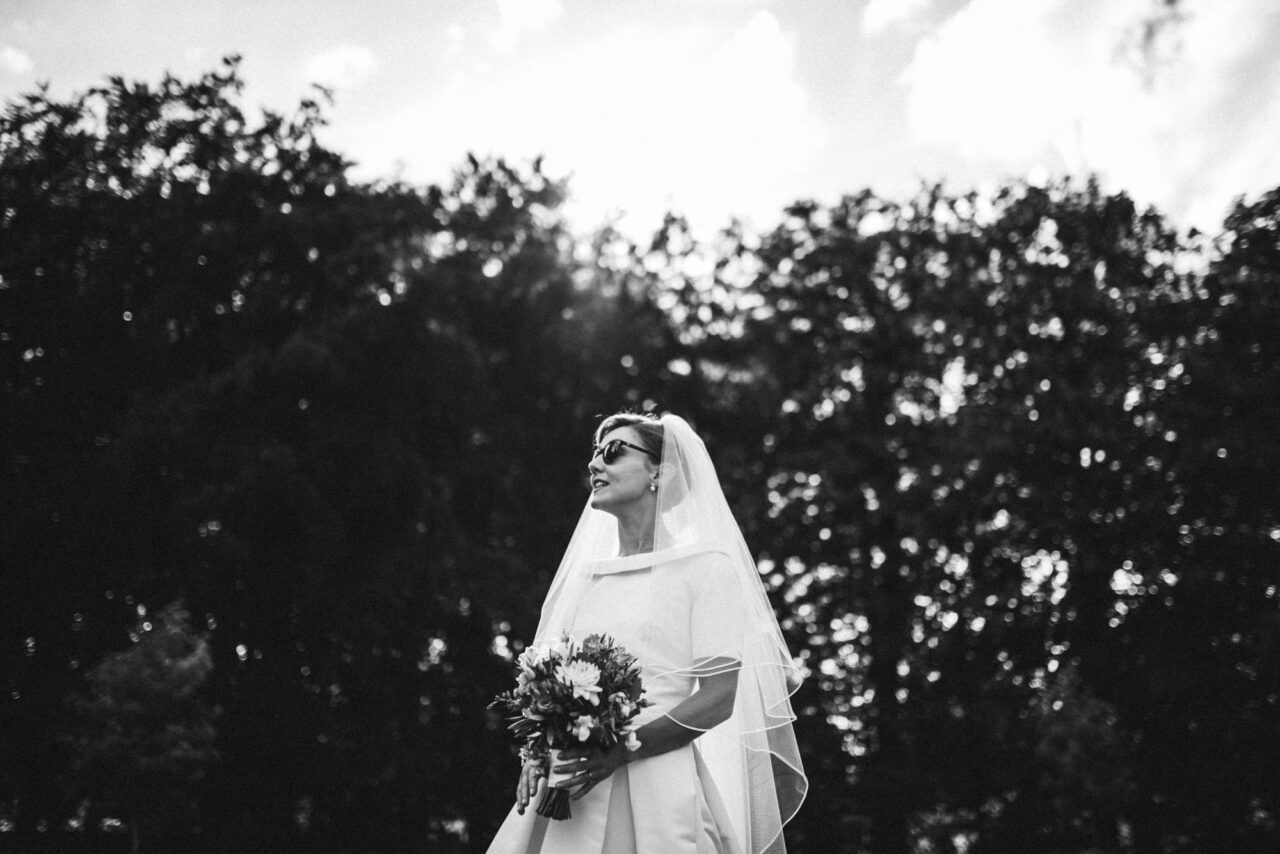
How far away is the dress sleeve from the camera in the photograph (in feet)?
11.4

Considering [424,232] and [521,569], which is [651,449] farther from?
[424,232]

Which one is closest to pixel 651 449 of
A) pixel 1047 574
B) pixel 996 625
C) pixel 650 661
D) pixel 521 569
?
pixel 650 661

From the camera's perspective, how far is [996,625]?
60.9 ft

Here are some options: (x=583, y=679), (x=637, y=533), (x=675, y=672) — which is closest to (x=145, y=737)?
(x=637, y=533)

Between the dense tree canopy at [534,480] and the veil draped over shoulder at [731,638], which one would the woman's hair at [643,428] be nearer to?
the veil draped over shoulder at [731,638]

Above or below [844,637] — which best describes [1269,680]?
below

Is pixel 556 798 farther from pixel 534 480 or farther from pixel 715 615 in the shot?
pixel 534 480

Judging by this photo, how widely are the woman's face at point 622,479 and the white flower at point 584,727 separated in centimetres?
93

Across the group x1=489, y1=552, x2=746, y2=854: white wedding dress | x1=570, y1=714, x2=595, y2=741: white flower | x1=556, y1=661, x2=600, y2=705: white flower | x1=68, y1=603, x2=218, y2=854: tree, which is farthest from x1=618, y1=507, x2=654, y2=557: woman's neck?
x1=68, y1=603, x2=218, y2=854: tree

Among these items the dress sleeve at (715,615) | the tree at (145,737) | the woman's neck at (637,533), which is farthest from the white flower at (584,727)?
the tree at (145,737)

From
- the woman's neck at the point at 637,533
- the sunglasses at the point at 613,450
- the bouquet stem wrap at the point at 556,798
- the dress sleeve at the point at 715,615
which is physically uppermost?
the sunglasses at the point at 613,450

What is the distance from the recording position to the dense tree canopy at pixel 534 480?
53.8 feet

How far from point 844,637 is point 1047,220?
9.69 metres

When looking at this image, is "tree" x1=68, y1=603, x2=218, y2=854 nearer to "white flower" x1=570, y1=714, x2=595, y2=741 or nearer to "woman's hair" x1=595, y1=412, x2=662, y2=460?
"woman's hair" x1=595, y1=412, x2=662, y2=460
